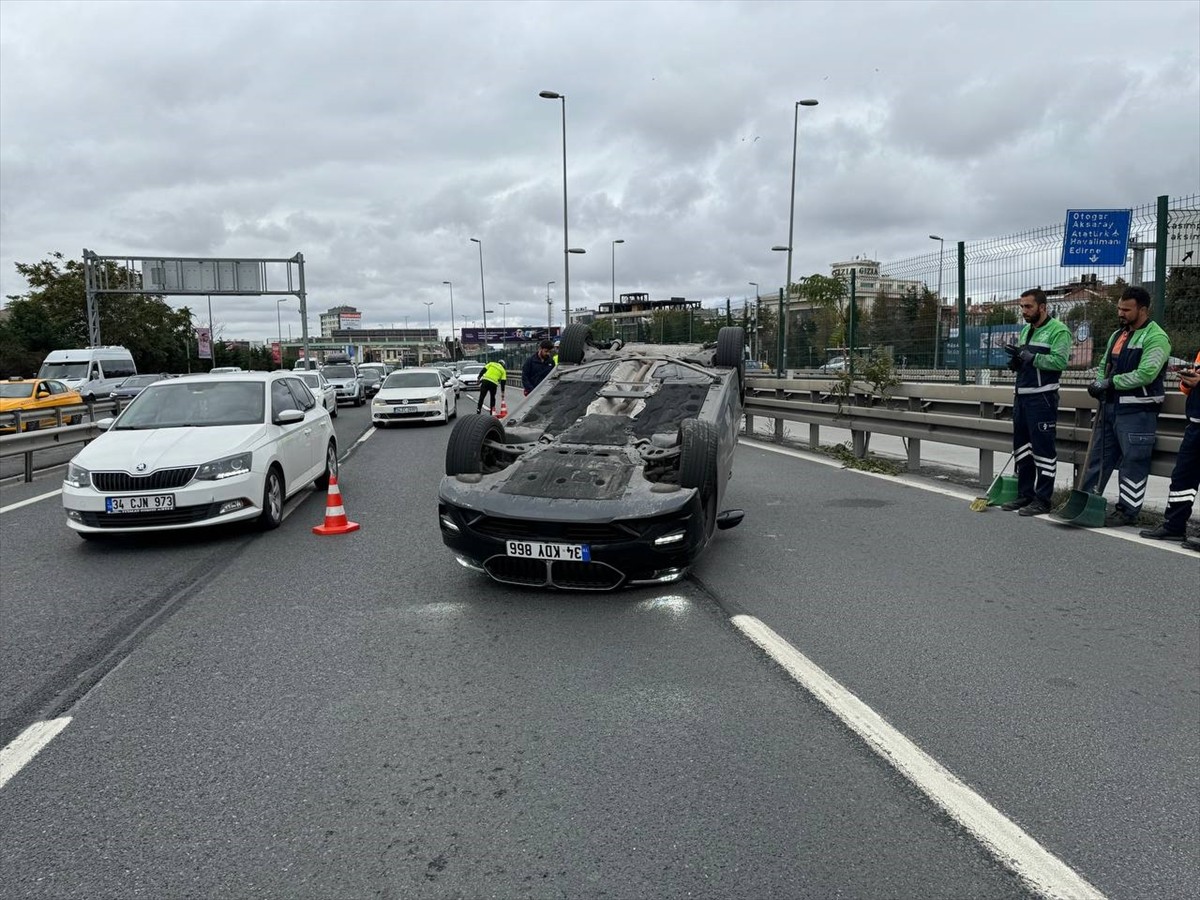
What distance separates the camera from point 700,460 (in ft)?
18.4

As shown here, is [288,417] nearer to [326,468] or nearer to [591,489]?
[326,468]

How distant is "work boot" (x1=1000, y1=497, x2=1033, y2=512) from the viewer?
8117mm

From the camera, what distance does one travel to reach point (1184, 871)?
258 cm

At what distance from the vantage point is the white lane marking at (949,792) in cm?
254

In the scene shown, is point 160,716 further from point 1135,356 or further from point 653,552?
point 1135,356

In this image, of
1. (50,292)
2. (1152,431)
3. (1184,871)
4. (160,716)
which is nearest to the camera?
(1184,871)

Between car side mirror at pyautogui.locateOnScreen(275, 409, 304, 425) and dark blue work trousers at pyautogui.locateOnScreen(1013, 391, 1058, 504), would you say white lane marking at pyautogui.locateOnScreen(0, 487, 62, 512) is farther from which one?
dark blue work trousers at pyautogui.locateOnScreen(1013, 391, 1058, 504)

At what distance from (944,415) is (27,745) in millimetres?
9011

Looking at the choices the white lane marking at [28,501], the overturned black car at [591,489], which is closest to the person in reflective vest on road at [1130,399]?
the overturned black car at [591,489]

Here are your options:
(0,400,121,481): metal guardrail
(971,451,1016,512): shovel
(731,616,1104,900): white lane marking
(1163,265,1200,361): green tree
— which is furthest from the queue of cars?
(1163,265,1200,361): green tree

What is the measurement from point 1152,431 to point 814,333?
11032 millimetres

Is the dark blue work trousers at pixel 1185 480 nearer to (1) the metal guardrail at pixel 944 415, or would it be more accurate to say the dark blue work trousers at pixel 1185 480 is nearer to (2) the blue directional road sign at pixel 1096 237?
(1) the metal guardrail at pixel 944 415

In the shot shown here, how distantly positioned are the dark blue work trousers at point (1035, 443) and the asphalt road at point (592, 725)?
1413 millimetres

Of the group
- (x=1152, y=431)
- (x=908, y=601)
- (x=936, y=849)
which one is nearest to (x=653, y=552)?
(x=908, y=601)
